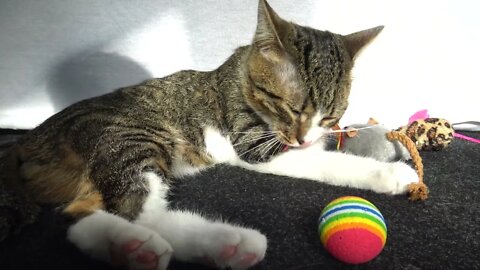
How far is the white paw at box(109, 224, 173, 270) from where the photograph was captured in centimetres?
78

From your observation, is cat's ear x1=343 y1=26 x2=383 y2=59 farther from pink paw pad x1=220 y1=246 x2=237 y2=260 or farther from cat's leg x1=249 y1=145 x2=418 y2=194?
pink paw pad x1=220 y1=246 x2=237 y2=260

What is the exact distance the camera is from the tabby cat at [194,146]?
0.85 metres

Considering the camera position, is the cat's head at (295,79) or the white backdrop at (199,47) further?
the white backdrop at (199,47)

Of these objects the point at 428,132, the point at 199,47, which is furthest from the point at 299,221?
the point at 199,47

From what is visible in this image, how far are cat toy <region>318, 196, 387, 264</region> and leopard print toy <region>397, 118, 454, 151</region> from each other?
2.48 feet

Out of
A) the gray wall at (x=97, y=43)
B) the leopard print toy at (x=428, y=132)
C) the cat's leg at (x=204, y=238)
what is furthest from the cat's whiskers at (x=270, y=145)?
the gray wall at (x=97, y=43)

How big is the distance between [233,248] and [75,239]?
1.13 ft

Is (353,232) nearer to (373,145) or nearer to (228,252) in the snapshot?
(228,252)

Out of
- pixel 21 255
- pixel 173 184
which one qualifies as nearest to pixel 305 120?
pixel 173 184

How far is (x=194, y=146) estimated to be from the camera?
50.3 inches

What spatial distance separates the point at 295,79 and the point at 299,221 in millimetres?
398

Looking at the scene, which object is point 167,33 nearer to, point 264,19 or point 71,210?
point 264,19

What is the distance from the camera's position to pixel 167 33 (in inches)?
81.6

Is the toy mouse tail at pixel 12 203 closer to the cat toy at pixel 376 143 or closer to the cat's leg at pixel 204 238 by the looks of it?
the cat's leg at pixel 204 238
